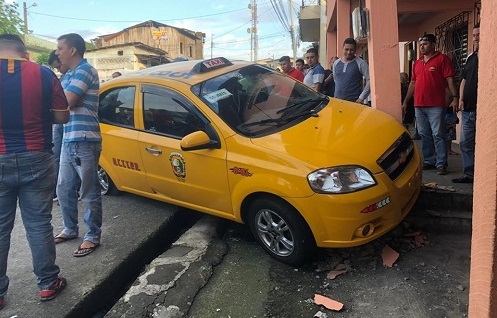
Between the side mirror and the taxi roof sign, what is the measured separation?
0.96 metres

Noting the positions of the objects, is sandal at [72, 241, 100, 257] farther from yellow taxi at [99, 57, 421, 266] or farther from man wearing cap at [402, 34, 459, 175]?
man wearing cap at [402, 34, 459, 175]

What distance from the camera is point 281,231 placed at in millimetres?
3420

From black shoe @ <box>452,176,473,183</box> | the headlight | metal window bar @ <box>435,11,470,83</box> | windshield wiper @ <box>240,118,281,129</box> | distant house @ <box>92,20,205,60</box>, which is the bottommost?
black shoe @ <box>452,176,473,183</box>

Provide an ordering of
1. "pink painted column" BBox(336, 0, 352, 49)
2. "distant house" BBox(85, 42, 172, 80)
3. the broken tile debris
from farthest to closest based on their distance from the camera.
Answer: "distant house" BBox(85, 42, 172, 80)
"pink painted column" BBox(336, 0, 352, 49)
the broken tile debris

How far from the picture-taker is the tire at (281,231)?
10.7 feet

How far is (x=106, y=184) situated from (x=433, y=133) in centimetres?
412

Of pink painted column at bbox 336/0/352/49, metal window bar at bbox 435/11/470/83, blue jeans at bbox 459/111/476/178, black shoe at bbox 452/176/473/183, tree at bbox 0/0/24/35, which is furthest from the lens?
tree at bbox 0/0/24/35

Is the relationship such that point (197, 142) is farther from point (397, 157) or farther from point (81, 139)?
point (397, 157)

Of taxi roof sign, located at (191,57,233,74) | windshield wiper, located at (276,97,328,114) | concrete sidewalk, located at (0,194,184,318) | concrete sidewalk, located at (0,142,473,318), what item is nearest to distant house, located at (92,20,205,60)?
taxi roof sign, located at (191,57,233,74)

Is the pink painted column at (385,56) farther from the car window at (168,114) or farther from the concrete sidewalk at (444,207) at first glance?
the car window at (168,114)

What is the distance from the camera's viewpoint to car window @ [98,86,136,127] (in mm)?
4457

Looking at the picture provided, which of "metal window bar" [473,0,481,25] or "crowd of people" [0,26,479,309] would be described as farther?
"metal window bar" [473,0,481,25]

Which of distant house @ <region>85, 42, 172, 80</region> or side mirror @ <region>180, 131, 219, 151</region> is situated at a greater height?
distant house @ <region>85, 42, 172, 80</region>

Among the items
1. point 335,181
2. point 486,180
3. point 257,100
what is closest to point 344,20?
point 257,100
